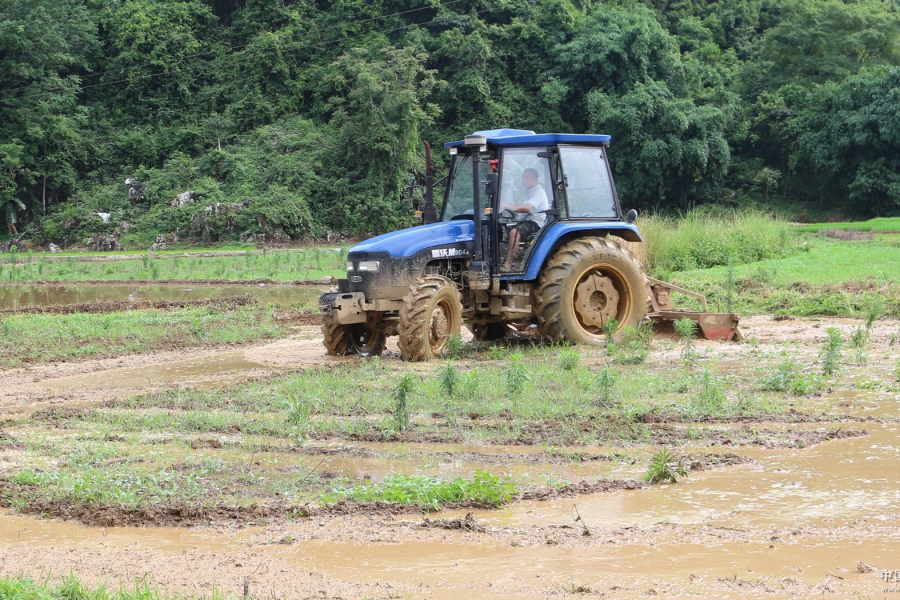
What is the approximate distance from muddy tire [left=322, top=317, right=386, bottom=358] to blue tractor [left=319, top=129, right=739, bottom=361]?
0.05ft

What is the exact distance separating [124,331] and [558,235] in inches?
285

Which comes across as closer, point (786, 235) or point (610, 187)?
point (610, 187)

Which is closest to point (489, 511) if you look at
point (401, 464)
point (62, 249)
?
point (401, 464)

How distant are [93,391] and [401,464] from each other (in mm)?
4918

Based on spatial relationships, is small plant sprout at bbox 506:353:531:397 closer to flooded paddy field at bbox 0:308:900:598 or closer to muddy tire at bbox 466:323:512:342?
flooded paddy field at bbox 0:308:900:598

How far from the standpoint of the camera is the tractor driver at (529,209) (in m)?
12.9

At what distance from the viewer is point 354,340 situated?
13.3 m

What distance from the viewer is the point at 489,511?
19.7ft

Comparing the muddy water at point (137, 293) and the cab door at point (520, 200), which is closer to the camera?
the cab door at point (520, 200)

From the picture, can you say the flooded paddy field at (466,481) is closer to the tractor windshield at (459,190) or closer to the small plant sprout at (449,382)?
the small plant sprout at (449,382)

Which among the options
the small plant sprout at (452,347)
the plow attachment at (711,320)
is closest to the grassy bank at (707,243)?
the plow attachment at (711,320)

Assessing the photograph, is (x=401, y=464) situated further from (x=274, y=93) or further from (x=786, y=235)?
(x=274, y=93)

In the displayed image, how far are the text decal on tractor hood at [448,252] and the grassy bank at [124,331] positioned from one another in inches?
150

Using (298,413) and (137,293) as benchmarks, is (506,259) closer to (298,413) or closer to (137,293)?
(298,413)
